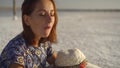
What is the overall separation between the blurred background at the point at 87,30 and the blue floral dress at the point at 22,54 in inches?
40.7

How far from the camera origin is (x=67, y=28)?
3918 mm

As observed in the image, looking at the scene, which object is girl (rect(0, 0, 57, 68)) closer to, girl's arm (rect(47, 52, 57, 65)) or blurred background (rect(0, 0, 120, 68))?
girl's arm (rect(47, 52, 57, 65))

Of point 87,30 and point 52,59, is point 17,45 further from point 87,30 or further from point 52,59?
point 87,30

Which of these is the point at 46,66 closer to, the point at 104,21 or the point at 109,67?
the point at 109,67

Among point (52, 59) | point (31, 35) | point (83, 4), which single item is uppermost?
point (83, 4)

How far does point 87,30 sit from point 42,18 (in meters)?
2.64

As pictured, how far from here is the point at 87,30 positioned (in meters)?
3.74

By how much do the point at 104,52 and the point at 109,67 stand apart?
1.45 feet

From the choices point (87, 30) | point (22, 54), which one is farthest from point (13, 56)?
point (87, 30)

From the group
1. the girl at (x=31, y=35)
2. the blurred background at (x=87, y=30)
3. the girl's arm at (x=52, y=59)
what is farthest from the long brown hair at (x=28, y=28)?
the blurred background at (x=87, y=30)

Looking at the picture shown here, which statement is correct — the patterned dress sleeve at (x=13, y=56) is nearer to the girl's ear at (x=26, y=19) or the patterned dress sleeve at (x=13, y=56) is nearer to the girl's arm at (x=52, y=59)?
the girl's ear at (x=26, y=19)

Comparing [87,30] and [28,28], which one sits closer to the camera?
[28,28]

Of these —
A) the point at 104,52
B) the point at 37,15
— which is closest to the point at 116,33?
the point at 104,52

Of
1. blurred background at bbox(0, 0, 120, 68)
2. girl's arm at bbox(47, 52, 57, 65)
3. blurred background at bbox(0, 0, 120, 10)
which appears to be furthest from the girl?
blurred background at bbox(0, 0, 120, 10)
